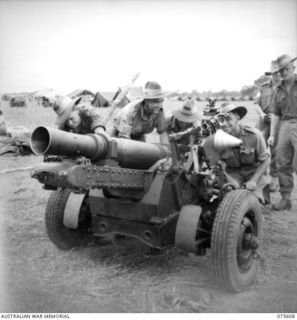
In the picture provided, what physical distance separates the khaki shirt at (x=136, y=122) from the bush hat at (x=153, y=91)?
12.5 inches

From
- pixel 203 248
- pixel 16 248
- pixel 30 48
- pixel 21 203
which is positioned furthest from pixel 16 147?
pixel 203 248

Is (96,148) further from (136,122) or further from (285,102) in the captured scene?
(285,102)

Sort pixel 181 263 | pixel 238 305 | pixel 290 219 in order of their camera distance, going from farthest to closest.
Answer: pixel 290 219 → pixel 181 263 → pixel 238 305

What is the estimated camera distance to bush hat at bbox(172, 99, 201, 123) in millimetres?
5832

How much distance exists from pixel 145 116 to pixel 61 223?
6.08 feet

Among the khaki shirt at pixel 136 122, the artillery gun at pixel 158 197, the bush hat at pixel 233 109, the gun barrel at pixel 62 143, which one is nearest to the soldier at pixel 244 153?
the bush hat at pixel 233 109

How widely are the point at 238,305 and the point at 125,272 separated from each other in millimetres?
1120

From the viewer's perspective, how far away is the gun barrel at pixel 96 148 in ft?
9.86

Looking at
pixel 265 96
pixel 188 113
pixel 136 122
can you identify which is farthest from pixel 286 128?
pixel 136 122

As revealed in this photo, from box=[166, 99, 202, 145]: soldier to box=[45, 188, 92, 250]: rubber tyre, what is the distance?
1.93 m

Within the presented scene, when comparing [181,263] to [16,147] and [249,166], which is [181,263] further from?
[16,147]

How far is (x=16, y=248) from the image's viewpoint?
15.4 ft

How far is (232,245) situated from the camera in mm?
3496

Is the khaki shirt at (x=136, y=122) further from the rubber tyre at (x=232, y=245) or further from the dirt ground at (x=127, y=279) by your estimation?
the rubber tyre at (x=232, y=245)
